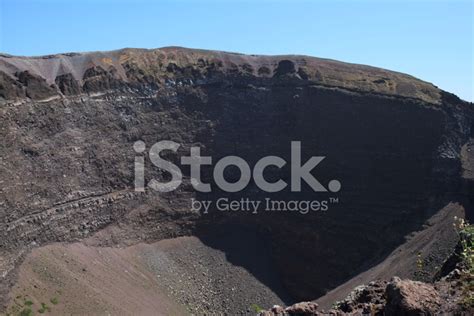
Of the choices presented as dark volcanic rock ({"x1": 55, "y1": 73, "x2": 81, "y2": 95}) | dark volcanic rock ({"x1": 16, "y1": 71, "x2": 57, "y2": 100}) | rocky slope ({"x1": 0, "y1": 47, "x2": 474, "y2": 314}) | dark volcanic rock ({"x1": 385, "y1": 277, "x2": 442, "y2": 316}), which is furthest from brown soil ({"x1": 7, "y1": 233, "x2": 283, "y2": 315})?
dark volcanic rock ({"x1": 385, "y1": 277, "x2": 442, "y2": 316})

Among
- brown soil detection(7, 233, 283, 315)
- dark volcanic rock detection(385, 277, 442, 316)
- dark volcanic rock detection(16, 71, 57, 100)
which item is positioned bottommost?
brown soil detection(7, 233, 283, 315)

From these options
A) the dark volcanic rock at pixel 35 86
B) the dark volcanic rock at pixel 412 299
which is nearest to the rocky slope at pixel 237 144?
the dark volcanic rock at pixel 35 86

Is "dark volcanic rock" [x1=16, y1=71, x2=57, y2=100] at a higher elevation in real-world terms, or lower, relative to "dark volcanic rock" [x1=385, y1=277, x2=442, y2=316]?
higher

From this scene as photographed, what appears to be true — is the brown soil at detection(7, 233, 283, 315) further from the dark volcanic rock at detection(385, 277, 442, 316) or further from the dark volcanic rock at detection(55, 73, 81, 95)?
the dark volcanic rock at detection(385, 277, 442, 316)

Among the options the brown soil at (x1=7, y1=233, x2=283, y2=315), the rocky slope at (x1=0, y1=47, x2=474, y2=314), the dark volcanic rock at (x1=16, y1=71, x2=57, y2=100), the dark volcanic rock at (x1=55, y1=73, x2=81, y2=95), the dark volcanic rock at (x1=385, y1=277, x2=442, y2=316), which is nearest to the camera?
the dark volcanic rock at (x1=385, y1=277, x2=442, y2=316)

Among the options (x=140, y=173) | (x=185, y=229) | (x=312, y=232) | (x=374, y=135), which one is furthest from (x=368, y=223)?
(x=140, y=173)

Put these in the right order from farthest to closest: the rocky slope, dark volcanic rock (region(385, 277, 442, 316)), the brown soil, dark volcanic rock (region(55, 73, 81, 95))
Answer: dark volcanic rock (region(55, 73, 81, 95)) < the rocky slope < the brown soil < dark volcanic rock (region(385, 277, 442, 316))

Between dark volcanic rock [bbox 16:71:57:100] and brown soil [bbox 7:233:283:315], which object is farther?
dark volcanic rock [bbox 16:71:57:100]

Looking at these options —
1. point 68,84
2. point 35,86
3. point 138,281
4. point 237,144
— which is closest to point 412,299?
point 138,281

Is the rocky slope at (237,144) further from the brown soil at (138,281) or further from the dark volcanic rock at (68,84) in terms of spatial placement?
the brown soil at (138,281)
